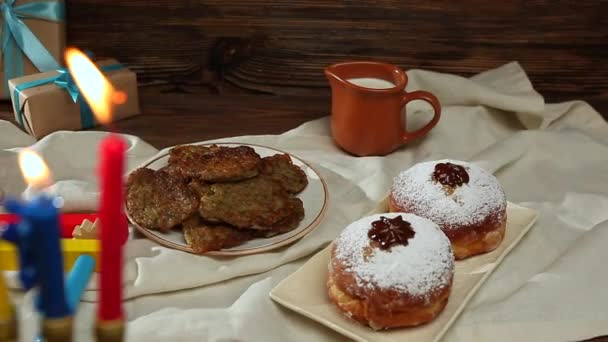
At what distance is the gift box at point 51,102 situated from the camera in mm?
1169

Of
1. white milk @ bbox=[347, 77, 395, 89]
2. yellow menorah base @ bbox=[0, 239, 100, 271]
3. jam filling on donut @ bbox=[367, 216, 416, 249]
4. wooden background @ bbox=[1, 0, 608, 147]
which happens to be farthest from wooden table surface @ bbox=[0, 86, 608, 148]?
jam filling on donut @ bbox=[367, 216, 416, 249]

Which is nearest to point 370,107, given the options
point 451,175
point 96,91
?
point 451,175

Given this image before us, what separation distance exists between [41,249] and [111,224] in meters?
0.04

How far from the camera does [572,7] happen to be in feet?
4.66

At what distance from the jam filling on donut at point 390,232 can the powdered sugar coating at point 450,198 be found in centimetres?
9

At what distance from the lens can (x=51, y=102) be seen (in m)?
1.19

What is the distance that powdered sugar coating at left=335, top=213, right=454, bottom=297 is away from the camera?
80 centimetres

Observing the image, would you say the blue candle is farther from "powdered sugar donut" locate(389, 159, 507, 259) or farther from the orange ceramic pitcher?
the orange ceramic pitcher

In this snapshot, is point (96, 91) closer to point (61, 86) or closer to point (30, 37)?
point (61, 86)

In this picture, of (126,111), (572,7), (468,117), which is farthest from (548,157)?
(126,111)

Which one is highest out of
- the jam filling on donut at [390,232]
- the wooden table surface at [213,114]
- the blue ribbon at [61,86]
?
the blue ribbon at [61,86]

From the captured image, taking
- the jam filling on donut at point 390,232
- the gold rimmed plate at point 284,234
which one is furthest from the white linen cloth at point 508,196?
the jam filling on donut at point 390,232

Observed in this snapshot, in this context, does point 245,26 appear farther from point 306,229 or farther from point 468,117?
point 306,229

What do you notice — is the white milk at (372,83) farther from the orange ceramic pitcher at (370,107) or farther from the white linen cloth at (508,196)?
the white linen cloth at (508,196)
